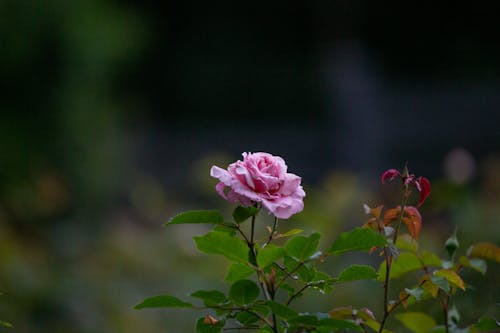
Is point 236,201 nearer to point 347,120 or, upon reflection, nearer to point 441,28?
point 347,120

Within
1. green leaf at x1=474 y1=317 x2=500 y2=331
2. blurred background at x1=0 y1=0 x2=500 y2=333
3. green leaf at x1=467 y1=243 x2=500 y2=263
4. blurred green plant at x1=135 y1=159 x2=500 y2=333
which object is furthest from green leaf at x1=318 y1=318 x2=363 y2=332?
→ blurred background at x1=0 y1=0 x2=500 y2=333

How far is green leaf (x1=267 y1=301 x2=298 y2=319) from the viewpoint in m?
0.95

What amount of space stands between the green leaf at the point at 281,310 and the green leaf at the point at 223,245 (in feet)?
0.19

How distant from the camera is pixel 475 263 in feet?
4.09

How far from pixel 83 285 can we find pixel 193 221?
190 cm

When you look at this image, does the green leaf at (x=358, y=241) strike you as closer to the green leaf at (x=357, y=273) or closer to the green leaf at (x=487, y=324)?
the green leaf at (x=357, y=273)

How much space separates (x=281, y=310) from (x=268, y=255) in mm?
64

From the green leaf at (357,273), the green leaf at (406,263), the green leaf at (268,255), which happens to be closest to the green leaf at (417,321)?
the green leaf at (406,263)

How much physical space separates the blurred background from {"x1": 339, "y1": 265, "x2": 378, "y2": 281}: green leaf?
0.56 metres

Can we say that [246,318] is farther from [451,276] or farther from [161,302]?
[451,276]

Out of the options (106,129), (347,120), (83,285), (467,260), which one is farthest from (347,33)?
(467,260)

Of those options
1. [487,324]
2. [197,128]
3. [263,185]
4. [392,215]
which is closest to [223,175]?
[263,185]

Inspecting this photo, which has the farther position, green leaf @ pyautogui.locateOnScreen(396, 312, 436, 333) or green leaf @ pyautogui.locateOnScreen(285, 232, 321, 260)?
green leaf @ pyautogui.locateOnScreen(396, 312, 436, 333)

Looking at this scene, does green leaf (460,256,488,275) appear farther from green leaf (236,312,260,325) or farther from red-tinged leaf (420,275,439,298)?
green leaf (236,312,260,325)
